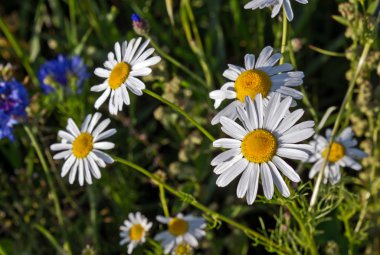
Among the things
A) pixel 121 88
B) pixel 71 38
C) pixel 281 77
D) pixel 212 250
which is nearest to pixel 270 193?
pixel 281 77

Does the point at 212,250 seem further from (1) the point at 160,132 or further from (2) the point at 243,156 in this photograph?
(2) the point at 243,156

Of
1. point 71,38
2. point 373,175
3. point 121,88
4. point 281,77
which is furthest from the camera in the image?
point 71,38

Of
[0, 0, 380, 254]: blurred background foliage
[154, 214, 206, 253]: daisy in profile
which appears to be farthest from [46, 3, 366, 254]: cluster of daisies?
[154, 214, 206, 253]: daisy in profile

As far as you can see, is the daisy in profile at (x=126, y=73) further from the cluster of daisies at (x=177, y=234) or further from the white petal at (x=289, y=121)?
the cluster of daisies at (x=177, y=234)

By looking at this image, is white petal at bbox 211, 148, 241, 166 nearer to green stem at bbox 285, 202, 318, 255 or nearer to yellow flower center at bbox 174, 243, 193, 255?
green stem at bbox 285, 202, 318, 255

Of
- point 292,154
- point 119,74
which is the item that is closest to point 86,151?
point 119,74

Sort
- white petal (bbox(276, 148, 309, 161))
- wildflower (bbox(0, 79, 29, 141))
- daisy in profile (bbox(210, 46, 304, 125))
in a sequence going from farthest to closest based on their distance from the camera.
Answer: wildflower (bbox(0, 79, 29, 141)) < daisy in profile (bbox(210, 46, 304, 125)) < white petal (bbox(276, 148, 309, 161))
